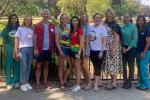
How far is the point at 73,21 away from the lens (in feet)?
28.3

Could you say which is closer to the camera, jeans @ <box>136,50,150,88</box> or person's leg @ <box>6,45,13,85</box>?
person's leg @ <box>6,45,13,85</box>

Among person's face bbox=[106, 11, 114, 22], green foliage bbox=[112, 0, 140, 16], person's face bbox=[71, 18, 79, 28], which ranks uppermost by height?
green foliage bbox=[112, 0, 140, 16]

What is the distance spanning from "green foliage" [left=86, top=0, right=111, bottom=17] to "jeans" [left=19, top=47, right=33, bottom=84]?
39383 millimetres

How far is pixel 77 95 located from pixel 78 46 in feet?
3.90

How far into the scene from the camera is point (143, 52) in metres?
8.85

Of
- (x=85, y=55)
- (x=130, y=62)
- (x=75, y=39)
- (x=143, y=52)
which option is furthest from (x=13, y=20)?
(x=143, y=52)

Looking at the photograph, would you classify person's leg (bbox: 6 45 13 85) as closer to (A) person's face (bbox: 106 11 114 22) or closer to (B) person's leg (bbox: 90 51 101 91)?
(B) person's leg (bbox: 90 51 101 91)

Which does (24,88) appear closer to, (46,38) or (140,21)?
(46,38)

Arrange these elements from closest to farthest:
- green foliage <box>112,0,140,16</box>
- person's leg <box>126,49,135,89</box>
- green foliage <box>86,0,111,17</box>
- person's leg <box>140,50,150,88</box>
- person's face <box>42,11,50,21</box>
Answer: person's face <box>42,11,50,21</box> < person's leg <box>126,49,135,89</box> < person's leg <box>140,50,150,88</box> < green foliage <box>86,0,111,17</box> < green foliage <box>112,0,140,16</box>

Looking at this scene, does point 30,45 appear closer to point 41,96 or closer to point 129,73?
point 41,96

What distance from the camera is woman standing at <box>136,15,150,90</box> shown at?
8.77 m

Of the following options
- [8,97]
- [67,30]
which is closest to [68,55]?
[67,30]

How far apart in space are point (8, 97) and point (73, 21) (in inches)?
94.2

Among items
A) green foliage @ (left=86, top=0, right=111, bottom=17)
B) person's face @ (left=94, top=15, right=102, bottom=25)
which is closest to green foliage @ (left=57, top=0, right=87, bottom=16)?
green foliage @ (left=86, top=0, right=111, bottom=17)
